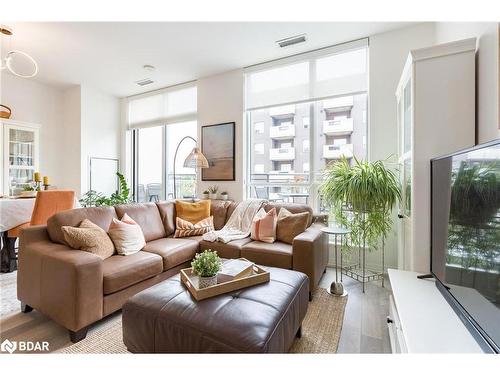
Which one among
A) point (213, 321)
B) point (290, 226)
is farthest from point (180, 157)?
A: point (213, 321)

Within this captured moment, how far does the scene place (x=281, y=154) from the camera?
3629 mm

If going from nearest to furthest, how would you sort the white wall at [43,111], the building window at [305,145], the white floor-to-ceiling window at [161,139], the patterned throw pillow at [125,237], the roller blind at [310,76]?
the patterned throw pillow at [125,237]
the roller blind at [310,76]
the building window at [305,145]
the white wall at [43,111]
the white floor-to-ceiling window at [161,139]

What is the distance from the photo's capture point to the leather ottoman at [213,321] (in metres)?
1.11

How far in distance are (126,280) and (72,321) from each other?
40 cm

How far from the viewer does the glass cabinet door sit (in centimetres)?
388

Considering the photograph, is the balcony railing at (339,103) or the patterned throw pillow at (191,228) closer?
the patterned throw pillow at (191,228)

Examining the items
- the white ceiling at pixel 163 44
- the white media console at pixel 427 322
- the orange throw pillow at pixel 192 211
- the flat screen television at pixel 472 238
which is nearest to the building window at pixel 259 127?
the white ceiling at pixel 163 44

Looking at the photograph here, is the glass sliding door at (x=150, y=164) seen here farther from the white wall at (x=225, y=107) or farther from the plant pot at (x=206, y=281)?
the plant pot at (x=206, y=281)

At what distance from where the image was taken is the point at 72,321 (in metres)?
1.63

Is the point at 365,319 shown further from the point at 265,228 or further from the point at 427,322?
the point at 265,228

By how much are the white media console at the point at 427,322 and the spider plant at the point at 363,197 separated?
0.93m

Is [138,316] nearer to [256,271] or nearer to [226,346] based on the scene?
[226,346]

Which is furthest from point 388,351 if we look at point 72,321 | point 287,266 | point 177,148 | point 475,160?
point 177,148

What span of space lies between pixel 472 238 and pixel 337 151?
2346mm
